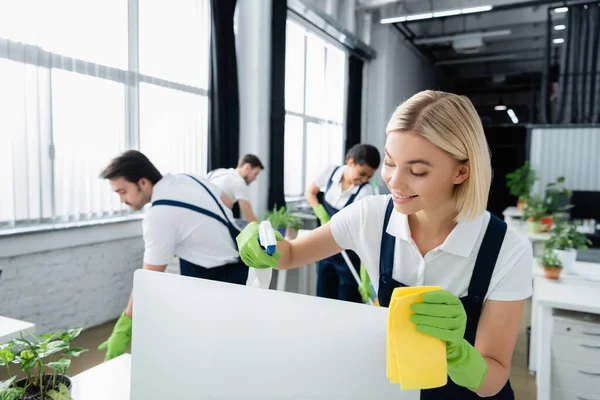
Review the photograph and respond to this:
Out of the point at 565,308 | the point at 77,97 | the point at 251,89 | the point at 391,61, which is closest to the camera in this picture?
the point at 565,308

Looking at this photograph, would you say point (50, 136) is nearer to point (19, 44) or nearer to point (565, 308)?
point (19, 44)

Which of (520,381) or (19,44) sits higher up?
(19,44)

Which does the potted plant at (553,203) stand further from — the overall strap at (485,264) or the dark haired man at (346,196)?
the overall strap at (485,264)

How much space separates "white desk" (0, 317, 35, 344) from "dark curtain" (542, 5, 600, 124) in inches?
270

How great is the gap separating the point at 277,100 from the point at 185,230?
3119mm

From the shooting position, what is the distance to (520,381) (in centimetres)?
258

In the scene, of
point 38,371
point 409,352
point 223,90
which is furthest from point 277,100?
point 409,352

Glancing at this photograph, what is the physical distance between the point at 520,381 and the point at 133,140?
3194 millimetres

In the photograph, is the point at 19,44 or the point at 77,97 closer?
the point at 19,44

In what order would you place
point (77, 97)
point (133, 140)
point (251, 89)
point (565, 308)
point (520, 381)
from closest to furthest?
point (565, 308), point (520, 381), point (77, 97), point (133, 140), point (251, 89)

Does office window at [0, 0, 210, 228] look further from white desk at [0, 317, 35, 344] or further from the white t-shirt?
white desk at [0, 317, 35, 344]

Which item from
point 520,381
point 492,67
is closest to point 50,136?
point 520,381

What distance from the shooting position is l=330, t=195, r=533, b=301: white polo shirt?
0.96 m

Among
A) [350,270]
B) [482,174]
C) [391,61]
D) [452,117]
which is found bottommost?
[350,270]
